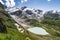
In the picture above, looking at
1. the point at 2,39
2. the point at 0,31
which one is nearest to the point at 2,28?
the point at 0,31

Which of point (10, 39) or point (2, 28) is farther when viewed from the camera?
point (2, 28)

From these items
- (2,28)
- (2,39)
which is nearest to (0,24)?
(2,28)

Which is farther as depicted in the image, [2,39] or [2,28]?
[2,28]

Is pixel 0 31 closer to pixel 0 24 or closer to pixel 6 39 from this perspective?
pixel 0 24

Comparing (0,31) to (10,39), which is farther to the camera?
(0,31)

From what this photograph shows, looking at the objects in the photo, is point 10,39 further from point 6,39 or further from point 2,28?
point 2,28

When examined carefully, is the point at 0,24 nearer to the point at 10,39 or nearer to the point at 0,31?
the point at 0,31

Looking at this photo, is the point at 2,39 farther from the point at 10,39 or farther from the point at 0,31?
the point at 0,31
